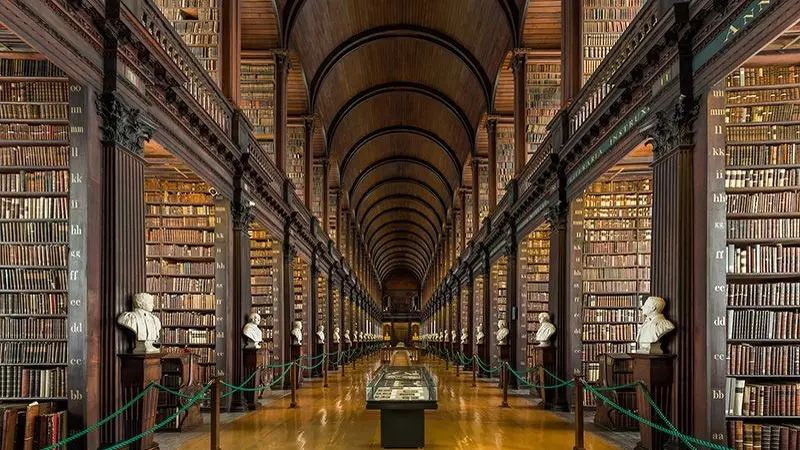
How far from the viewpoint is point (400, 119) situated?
1180 inches

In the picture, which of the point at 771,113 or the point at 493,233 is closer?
the point at 771,113

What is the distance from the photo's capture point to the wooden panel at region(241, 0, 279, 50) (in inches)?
599

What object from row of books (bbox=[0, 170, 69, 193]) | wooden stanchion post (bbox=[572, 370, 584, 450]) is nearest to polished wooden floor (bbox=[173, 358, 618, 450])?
wooden stanchion post (bbox=[572, 370, 584, 450])

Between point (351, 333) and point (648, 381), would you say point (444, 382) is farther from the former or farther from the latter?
point (351, 333)

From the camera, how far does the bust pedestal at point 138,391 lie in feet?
23.2

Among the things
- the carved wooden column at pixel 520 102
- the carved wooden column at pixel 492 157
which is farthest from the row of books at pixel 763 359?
the carved wooden column at pixel 492 157

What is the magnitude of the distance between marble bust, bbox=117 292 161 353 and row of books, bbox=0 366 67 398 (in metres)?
0.68

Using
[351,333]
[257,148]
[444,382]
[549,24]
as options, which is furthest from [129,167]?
[351,333]

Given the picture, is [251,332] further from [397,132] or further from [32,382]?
[397,132]

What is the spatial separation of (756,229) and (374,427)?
517 centimetres

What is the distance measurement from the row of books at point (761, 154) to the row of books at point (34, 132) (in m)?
5.96

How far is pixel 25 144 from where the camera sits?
289 inches

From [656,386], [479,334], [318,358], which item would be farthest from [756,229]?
[318,358]

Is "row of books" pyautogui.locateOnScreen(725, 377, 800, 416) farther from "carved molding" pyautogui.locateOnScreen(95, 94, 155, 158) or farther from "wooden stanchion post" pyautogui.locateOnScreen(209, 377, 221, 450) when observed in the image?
"carved molding" pyautogui.locateOnScreen(95, 94, 155, 158)
